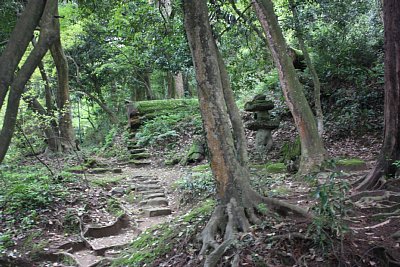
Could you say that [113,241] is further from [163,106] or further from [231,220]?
[163,106]

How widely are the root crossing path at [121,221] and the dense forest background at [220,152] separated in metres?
0.06

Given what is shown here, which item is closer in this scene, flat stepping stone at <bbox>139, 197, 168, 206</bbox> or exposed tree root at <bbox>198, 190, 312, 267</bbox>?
exposed tree root at <bbox>198, 190, 312, 267</bbox>

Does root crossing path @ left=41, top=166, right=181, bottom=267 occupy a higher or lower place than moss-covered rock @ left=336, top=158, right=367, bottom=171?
lower

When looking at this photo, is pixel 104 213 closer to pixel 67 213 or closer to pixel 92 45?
pixel 67 213

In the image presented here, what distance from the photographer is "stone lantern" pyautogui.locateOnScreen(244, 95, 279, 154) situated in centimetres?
1132

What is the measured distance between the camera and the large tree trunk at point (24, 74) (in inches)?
137

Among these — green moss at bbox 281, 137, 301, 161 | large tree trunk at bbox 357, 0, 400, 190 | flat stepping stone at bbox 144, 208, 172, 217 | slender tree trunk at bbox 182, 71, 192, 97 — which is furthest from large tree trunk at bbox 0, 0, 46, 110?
slender tree trunk at bbox 182, 71, 192, 97

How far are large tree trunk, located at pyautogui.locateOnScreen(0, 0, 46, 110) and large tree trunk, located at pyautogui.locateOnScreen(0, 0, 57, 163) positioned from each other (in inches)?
5.7

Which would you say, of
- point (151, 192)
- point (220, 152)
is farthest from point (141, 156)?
point (220, 152)

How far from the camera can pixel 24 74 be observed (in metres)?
3.62

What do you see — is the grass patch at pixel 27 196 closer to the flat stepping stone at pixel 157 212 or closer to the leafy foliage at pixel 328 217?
the flat stepping stone at pixel 157 212

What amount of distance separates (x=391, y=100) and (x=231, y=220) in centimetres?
318

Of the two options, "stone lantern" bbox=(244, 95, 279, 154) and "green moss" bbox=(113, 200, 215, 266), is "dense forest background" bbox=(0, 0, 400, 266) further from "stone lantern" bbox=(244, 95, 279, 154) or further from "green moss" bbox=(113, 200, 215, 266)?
→ "stone lantern" bbox=(244, 95, 279, 154)

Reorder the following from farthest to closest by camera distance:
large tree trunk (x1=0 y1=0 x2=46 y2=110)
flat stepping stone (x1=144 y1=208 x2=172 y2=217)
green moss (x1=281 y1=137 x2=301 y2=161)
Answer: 1. green moss (x1=281 y1=137 x2=301 y2=161)
2. flat stepping stone (x1=144 y1=208 x2=172 y2=217)
3. large tree trunk (x1=0 y1=0 x2=46 y2=110)
